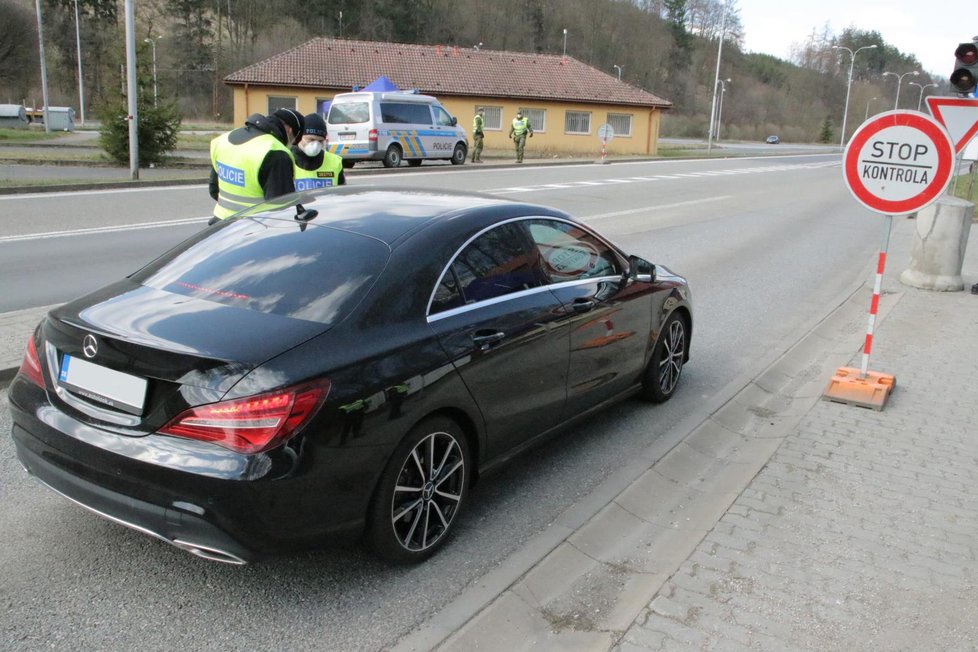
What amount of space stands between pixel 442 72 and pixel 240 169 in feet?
144

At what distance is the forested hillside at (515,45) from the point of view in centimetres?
7731

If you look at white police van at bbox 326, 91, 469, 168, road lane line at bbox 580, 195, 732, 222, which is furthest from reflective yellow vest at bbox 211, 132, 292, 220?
white police van at bbox 326, 91, 469, 168

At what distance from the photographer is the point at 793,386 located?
688 centimetres

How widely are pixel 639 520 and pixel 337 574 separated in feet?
5.06

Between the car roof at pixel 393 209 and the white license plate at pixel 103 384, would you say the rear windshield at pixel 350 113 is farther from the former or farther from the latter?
the white license plate at pixel 103 384

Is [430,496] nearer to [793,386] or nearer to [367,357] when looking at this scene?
[367,357]

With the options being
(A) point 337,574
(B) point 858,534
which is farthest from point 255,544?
(B) point 858,534

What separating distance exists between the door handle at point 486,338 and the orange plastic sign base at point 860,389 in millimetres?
3252

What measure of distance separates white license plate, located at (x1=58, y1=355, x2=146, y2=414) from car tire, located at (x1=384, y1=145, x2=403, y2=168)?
2359cm

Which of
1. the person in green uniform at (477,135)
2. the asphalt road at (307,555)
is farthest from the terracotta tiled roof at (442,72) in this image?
the asphalt road at (307,555)

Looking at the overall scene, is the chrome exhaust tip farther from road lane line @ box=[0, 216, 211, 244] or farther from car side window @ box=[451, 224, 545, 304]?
road lane line @ box=[0, 216, 211, 244]

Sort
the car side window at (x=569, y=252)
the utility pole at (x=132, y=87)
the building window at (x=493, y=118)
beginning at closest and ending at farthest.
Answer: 1. the car side window at (x=569, y=252)
2. the utility pole at (x=132, y=87)
3. the building window at (x=493, y=118)

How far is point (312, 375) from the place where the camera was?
3.16m

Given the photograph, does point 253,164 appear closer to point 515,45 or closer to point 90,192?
point 90,192
